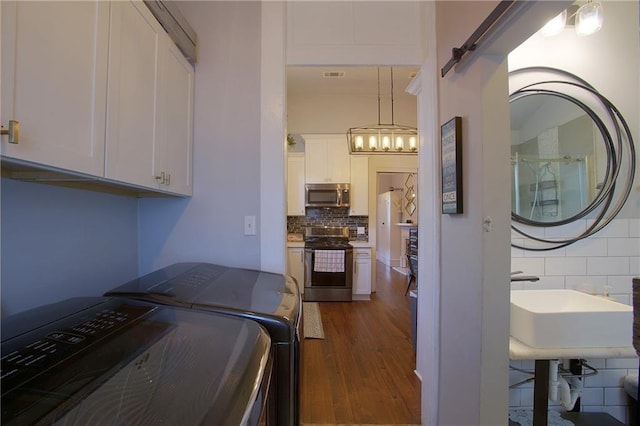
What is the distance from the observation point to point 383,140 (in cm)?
321

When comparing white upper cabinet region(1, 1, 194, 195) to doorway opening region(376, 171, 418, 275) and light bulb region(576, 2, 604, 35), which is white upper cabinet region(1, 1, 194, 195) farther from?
doorway opening region(376, 171, 418, 275)

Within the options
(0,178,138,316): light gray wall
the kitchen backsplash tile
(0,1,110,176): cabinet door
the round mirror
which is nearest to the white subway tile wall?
the round mirror

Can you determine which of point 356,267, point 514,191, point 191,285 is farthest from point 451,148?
point 356,267

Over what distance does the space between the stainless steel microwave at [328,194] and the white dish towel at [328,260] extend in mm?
781

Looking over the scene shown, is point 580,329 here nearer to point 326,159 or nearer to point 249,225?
point 249,225

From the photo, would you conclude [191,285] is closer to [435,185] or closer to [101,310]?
A: [101,310]

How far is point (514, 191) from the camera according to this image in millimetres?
1498

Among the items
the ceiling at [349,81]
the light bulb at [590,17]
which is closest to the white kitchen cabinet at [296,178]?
the ceiling at [349,81]

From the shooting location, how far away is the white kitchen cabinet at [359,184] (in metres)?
4.24

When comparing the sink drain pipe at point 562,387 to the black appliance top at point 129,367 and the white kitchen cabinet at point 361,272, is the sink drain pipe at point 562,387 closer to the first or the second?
the black appliance top at point 129,367

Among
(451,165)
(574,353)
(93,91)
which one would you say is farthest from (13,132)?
(574,353)

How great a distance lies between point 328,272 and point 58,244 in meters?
3.15

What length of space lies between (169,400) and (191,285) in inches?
26.6

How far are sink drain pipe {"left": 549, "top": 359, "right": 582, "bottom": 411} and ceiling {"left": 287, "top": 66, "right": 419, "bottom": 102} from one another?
328cm
